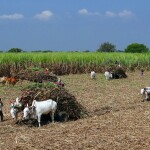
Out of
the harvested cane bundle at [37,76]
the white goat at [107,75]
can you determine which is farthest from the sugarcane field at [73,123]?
the white goat at [107,75]

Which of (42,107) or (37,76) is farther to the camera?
(37,76)

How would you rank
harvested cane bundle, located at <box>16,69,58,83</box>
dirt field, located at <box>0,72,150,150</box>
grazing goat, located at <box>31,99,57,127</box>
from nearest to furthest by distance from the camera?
dirt field, located at <box>0,72,150,150</box> → grazing goat, located at <box>31,99,57,127</box> → harvested cane bundle, located at <box>16,69,58,83</box>

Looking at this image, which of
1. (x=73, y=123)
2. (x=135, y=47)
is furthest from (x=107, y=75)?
(x=135, y=47)

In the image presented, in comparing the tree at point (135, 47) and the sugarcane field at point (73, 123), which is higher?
the tree at point (135, 47)

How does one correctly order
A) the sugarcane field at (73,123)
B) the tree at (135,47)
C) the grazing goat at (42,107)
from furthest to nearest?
the tree at (135,47)
the grazing goat at (42,107)
the sugarcane field at (73,123)

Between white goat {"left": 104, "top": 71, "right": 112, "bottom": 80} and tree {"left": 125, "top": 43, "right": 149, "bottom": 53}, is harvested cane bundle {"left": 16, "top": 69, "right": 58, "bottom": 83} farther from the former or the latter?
tree {"left": 125, "top": 43, "right": 149, "bottom": 53}

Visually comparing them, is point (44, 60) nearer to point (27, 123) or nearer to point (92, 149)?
point (27, 123)

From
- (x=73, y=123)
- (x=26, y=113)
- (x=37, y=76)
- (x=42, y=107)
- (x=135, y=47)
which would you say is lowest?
(x=73, y=123)

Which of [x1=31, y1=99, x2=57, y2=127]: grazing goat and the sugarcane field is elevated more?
[x1=31, y1=99, x2=57, y2=127]: grazing goat

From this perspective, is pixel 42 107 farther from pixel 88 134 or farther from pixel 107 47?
pixel 107 47

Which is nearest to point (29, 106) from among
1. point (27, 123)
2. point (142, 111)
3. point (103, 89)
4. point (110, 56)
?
point (27, 123)

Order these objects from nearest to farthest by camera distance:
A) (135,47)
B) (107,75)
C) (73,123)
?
(73,123) → (107,75) → (135,47)

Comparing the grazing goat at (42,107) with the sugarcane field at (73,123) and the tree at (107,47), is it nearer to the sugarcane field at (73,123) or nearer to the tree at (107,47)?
the sugarcane field at (73,123)

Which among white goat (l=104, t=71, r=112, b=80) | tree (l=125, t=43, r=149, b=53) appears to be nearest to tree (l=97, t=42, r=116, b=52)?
tree (l=125, t=43, r=149, b=53)
